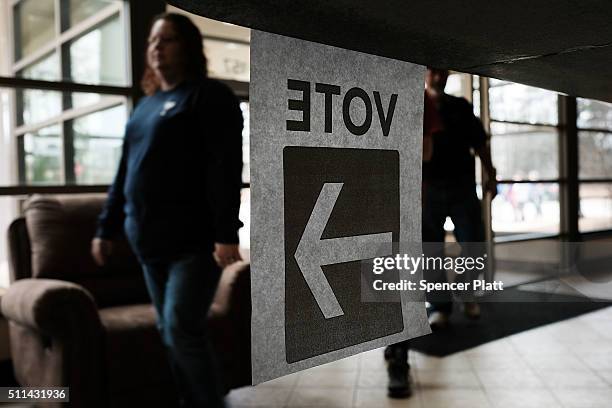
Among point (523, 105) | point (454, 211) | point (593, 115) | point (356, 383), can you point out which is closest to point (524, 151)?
point (523, 105)

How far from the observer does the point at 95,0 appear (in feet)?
9.56

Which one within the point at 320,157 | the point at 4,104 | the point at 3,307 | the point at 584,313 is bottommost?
the point at 584,313

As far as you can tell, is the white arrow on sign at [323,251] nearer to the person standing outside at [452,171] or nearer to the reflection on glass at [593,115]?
the person standing outside at [452,171]

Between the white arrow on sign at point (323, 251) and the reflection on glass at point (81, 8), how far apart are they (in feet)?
9.03

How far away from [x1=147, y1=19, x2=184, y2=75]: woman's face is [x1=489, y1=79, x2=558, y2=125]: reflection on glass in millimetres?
2874

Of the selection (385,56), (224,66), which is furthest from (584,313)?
(385,56)

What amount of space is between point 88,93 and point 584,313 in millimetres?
2934

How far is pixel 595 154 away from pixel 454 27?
17.9 feet

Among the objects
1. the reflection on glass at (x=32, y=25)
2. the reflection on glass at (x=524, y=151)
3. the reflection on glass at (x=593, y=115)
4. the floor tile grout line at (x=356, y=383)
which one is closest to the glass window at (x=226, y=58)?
the reflection on glass at (x=32, y=25)

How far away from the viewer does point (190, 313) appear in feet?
5.32

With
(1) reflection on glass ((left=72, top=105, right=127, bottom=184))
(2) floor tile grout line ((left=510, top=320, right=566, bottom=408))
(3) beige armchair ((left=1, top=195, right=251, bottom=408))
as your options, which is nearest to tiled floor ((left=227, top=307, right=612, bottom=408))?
(2) floor tile grout line ((left=510, top=320, right=566, bottom=408))

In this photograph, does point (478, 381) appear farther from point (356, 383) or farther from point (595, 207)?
point (595, 207)

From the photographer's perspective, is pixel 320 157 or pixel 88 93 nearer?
pixel 320 157

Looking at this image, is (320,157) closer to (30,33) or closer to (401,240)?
(401,240)
